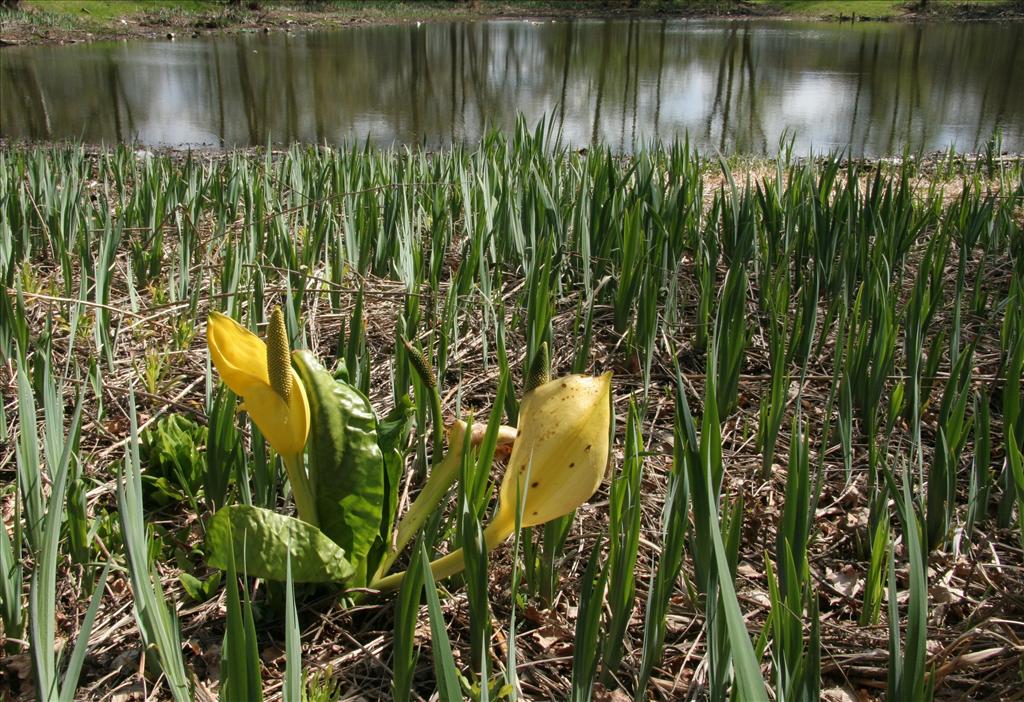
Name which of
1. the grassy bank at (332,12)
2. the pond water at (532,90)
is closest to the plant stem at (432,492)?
the pond water at (532,90)

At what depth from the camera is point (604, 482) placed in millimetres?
1532

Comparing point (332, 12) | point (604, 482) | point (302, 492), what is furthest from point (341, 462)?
point (332, 12)

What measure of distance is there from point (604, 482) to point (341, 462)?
2.01 feet

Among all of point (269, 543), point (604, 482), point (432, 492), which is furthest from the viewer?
point (604, 482)

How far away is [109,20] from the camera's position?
22172 millimetres

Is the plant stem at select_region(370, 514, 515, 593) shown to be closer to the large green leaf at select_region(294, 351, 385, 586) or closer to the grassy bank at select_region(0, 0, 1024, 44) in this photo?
the large green leaf at select_region(294, 351, 385, 586)

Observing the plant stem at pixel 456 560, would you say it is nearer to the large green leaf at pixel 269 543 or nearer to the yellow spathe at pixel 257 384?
the large green leaf at pixel 269 543

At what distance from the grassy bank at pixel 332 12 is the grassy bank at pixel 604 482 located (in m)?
20.2

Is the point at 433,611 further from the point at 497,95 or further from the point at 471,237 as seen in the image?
the point at 497,95

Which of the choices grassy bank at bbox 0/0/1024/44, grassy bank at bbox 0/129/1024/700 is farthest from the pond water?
grassy bank at bbox 0/129/1024/700

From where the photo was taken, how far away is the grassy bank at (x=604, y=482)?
91cm

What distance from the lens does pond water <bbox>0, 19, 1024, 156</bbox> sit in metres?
9.27

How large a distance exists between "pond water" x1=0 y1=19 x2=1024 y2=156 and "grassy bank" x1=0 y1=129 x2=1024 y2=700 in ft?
9.44

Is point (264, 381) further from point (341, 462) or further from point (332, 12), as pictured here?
point (332, 12)
